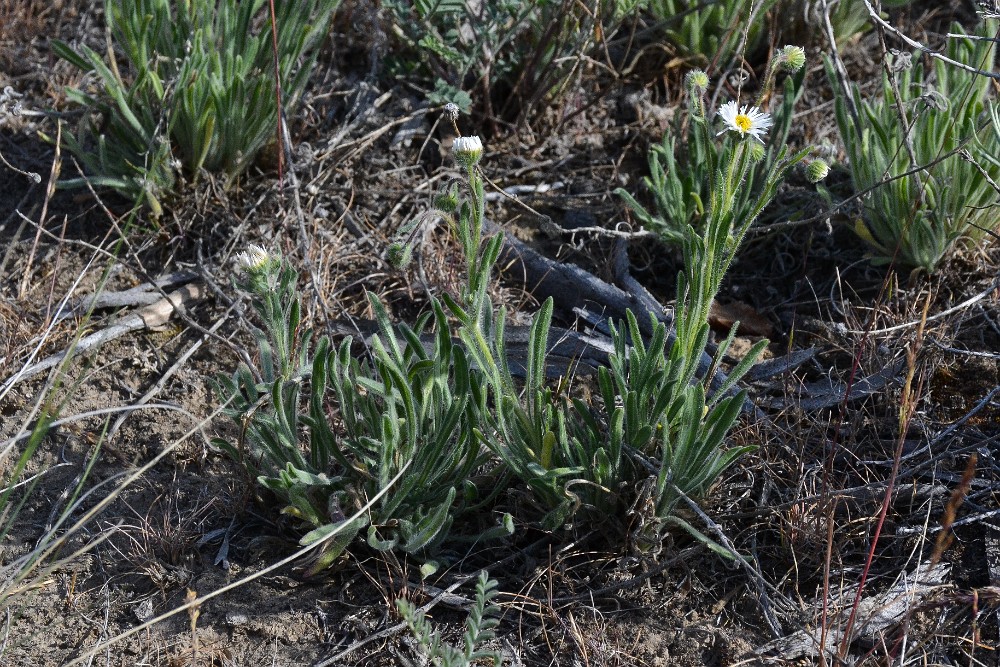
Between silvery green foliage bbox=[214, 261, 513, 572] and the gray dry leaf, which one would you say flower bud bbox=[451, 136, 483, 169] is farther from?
the gray dry leaf

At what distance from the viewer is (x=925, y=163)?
272 centimetres

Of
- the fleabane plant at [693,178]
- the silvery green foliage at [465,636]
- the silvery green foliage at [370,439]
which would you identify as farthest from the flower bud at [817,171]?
the silvery green foliage at [465,636]

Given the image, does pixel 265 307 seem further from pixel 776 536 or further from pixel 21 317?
pixel 776 536

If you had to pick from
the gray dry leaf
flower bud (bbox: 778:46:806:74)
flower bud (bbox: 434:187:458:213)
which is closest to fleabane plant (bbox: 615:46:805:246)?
flower bud (bbox: 778:46:806:74)

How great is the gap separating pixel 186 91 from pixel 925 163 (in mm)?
2156

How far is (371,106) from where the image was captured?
11.0 ft

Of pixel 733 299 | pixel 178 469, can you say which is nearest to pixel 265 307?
pixel 178 469

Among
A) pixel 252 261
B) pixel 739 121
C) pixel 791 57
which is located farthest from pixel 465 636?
pixel 791 57

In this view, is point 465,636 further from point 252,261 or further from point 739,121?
point 739,121

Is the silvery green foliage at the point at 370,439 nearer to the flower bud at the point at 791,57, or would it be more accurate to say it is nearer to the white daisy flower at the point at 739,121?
the white daisy flower at the point at 739,121

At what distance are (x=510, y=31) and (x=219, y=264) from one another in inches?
49.0

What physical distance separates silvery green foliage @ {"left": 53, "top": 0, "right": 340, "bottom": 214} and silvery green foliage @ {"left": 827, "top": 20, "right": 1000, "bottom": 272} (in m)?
1.72

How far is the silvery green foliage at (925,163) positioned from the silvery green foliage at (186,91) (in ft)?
5.63

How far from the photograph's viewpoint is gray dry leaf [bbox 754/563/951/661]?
6.62 feet
